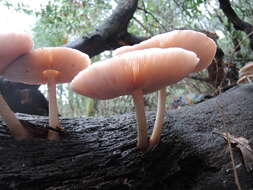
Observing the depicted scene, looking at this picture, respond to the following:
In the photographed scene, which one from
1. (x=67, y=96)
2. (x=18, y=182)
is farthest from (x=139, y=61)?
Answer: (x=67, y=96)

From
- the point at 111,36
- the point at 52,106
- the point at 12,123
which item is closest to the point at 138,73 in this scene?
the point at 52,106

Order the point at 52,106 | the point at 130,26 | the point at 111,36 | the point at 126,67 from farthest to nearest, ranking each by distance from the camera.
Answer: the point at 130,26 < the point at 111,36 < the point at 52,106 < the point at 126,67

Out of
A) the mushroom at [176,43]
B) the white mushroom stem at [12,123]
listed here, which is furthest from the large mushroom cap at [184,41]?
the white mushroom stem at [12,123]

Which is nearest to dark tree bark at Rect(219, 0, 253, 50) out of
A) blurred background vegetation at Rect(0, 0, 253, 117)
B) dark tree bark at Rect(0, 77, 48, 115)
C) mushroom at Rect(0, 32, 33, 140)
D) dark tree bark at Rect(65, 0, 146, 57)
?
blurred background vegetation at Rect(0, 0, 253, 117)

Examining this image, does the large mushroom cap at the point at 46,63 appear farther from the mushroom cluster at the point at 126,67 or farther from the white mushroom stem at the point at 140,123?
the white mushroom stem at the point at 140,123

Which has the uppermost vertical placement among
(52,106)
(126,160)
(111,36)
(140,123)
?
(111,36)

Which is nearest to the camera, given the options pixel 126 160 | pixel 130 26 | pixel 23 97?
pixel 126 160

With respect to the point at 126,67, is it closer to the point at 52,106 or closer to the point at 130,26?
the point at 52,106
